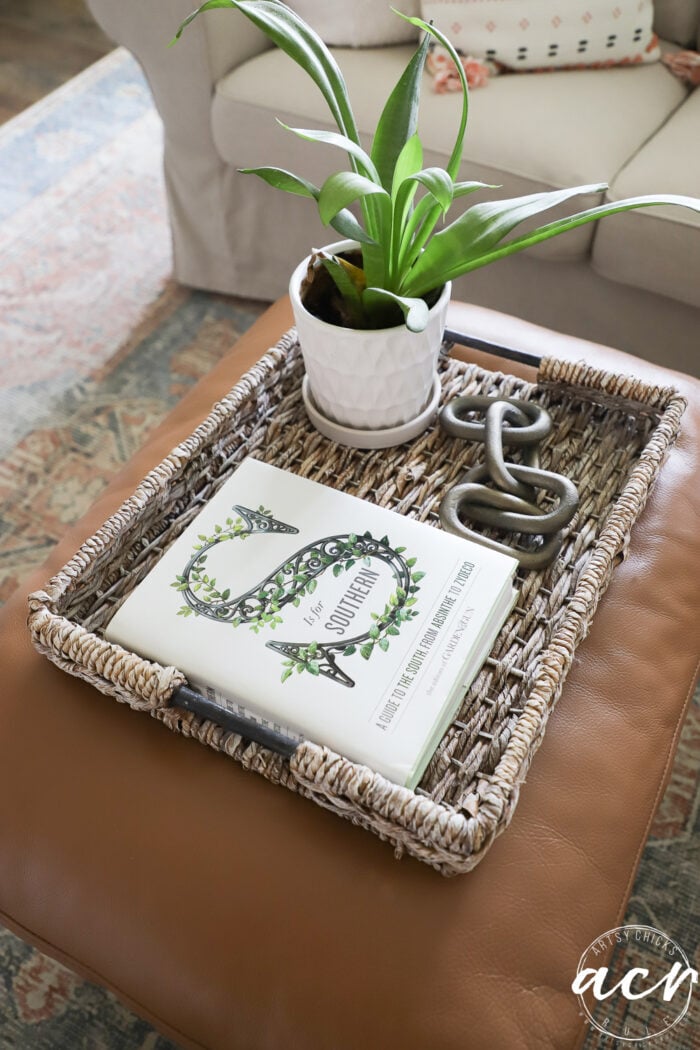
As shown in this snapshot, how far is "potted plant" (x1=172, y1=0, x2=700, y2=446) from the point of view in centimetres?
74

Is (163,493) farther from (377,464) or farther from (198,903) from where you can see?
(198,903)

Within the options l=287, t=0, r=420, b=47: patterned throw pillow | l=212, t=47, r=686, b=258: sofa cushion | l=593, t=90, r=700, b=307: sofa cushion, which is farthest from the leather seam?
l=287, t=0, r=420, b=47: patterned throw pillow

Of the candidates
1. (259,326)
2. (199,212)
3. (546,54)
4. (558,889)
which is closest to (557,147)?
(546,54)

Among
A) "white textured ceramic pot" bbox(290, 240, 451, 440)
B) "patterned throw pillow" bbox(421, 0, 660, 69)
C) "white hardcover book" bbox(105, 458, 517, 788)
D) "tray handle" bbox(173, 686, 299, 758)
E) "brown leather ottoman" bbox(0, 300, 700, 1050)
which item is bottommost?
"brown leather ottoman" bbox(0, 300, 700, 1050)

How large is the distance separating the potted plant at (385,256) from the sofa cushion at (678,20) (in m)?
0.92

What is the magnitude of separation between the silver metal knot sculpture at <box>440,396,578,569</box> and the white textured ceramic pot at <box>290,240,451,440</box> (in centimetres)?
6

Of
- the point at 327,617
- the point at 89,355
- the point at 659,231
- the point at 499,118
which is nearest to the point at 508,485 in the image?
the point at 327,617

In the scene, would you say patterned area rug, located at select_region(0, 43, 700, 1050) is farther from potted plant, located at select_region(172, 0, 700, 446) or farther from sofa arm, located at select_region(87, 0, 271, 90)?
potted plant, located at select_region(172, 0, 700, 446)

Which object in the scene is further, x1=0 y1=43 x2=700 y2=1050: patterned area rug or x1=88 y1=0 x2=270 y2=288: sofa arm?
x1=88 y1=0 x2=270 y2=288: sofa arm

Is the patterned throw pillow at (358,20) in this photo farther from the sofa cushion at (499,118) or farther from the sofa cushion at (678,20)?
the sofa cushion at (678,20)

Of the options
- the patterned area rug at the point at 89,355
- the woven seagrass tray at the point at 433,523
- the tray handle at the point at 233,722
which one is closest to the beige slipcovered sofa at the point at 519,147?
the patterned area rug at the point at 89,355

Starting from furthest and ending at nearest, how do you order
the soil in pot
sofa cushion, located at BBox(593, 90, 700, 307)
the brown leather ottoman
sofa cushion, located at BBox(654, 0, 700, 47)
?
1. sofa cushion, located at BBox(654, 0, 700, 47)
2. sofa cushion, located at BBox(593, 90, 700, 307)
3. the soil in pot
4. the brown leather ottoman

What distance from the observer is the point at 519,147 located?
4.16 ft

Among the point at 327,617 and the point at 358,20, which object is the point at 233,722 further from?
the point at 358,20
